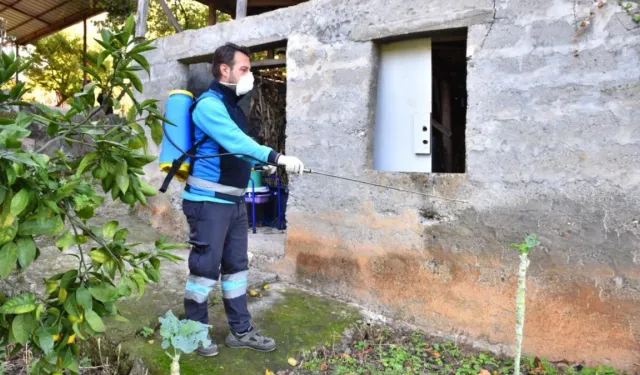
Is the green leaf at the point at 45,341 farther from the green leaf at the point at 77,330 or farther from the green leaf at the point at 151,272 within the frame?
the green leaf at the point at 151,272

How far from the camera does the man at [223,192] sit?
282 cm

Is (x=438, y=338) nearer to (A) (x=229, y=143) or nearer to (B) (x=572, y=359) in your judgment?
(B) (x=572, y=359)

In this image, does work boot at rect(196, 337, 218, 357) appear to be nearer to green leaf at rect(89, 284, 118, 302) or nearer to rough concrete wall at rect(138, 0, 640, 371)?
rough concrete wall at rect(138, 0, 640, 371)

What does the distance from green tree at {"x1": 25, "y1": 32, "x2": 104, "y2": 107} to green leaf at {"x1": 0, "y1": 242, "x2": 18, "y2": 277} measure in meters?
16.0

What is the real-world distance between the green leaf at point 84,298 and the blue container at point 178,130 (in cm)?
145

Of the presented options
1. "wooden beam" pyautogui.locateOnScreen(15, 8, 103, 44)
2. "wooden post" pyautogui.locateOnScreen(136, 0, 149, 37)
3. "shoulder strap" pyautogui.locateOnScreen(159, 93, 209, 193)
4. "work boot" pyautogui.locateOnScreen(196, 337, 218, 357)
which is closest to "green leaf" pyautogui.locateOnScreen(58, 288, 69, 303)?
"shoulder strap" pyautogui.locateOnScreen(159, 93, 209, 193)

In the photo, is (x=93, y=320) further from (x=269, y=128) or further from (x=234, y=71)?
(x=269, y=128)

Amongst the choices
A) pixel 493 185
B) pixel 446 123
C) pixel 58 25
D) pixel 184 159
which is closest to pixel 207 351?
pixel 184 159

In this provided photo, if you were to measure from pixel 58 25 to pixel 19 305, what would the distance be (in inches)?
625

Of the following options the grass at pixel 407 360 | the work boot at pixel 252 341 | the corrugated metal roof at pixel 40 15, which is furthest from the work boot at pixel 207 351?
the corrugated metal roof at pixel 40 15

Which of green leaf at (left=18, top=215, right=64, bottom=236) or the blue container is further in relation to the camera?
the blue container

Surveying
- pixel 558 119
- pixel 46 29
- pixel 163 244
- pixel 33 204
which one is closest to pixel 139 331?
pixel 163 244

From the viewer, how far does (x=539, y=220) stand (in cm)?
321

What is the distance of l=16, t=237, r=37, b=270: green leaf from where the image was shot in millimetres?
1372
